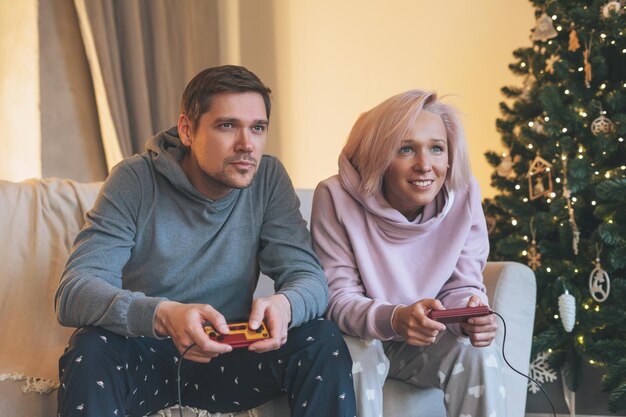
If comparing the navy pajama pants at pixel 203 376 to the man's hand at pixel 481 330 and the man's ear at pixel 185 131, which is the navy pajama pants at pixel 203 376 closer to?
the man's hand at pixel 481 330

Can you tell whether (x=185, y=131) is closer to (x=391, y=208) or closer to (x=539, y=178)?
(x=391, y=208)

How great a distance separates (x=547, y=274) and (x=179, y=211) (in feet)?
4.42

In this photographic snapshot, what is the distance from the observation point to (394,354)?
6.26 feet

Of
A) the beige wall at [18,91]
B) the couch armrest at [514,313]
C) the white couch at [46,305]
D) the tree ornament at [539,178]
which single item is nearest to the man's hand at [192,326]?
the white couch at [46,305]

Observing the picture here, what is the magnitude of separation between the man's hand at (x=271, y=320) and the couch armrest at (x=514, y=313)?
26.4 inches

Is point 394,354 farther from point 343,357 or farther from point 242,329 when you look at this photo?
point 242,329

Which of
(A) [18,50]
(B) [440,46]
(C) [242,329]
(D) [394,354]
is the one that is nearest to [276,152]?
(B) [440,46]

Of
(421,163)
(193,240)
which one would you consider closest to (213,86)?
(193,240)

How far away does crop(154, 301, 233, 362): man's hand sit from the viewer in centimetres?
146

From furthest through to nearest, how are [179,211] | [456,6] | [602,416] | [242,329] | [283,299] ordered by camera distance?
[456,6], [602,416], [179,211], [283,299], [242,329]

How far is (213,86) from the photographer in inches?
70.2

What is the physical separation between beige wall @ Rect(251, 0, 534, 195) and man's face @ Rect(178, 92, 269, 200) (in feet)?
5.66

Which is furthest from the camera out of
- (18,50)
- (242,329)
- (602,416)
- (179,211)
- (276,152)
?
(276,152)

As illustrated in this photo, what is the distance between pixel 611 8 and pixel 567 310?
91 cm
